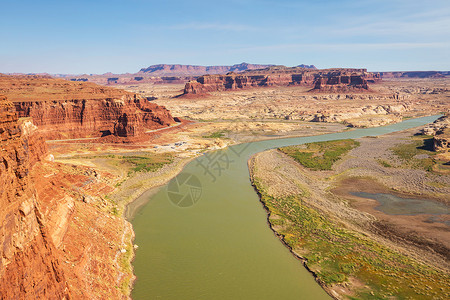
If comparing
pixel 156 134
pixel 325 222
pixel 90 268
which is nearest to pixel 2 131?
pixel 90 268

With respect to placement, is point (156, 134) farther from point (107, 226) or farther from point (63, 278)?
point (63, 278)

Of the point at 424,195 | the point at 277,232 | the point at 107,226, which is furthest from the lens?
the point at 424,195

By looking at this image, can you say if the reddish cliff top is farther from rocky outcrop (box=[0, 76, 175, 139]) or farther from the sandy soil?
the sandy soil

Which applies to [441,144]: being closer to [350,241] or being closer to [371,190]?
[371,190]

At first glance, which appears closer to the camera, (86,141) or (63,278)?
(63,278)

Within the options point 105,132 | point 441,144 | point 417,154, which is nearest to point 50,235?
point 105,132

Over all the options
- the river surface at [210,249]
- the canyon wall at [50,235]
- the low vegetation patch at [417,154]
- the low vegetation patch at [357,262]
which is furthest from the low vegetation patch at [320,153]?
the canyon wall at [50,235]

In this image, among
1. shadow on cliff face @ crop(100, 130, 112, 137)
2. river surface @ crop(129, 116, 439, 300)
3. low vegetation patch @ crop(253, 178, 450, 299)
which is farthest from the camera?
shadow on cliff face @ crop(100, 130, 112, 137)

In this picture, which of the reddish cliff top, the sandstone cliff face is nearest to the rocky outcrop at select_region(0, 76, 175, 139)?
the reddish cliff top
